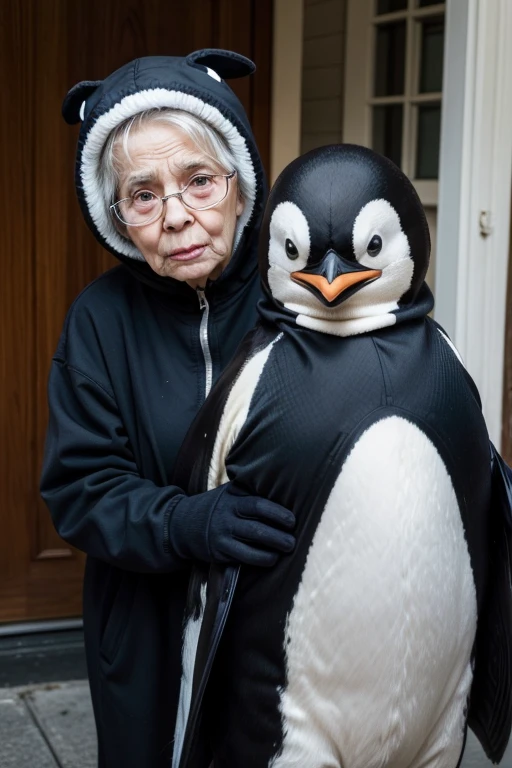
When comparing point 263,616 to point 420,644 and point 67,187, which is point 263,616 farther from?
point 67,187

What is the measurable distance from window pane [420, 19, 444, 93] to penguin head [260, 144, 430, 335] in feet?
8.52

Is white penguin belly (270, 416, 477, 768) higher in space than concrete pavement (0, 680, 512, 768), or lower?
higher

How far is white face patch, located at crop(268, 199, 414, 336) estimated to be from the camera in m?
1.62

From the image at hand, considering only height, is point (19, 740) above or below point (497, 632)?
below

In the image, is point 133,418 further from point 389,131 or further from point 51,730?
point 389,131

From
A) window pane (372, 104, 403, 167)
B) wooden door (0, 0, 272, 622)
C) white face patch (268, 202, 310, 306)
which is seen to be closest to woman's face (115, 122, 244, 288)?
white face patch (268, 202, 310, 306)

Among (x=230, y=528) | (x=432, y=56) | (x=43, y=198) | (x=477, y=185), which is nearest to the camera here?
(x=230, y=528)

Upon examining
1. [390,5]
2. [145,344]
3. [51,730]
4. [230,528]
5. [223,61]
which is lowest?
[51,730]

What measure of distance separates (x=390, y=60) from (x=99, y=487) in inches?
112

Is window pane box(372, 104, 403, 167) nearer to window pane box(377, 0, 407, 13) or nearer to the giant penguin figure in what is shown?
window pane box(377, 0, 407, 13)

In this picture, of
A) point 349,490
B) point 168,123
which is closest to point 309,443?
point 349,490

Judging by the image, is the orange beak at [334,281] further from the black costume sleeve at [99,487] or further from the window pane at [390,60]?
the window pane at [390,60]

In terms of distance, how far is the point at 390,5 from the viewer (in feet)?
13.9

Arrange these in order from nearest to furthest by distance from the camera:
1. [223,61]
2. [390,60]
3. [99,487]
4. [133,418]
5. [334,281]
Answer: [334,281], [99,487], [133,418], [223,61], [390,60]
